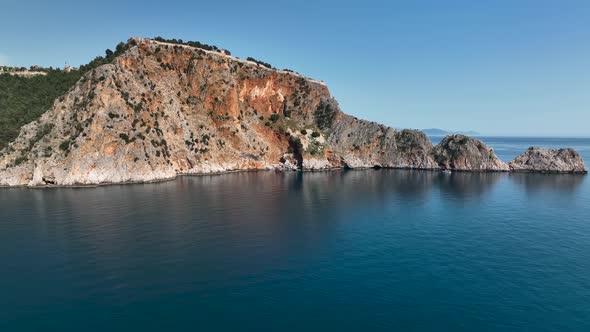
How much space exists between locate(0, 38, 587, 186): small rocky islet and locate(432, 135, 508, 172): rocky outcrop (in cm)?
41

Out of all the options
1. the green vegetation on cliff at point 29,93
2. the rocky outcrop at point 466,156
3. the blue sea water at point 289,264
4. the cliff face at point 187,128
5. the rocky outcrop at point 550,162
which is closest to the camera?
the blue sea water at point 289,264

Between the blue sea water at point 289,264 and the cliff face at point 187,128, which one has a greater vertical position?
the cliff face at point 187,128

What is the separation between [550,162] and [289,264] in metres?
144

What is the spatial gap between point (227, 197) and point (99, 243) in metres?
36.4

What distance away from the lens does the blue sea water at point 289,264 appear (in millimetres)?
29828

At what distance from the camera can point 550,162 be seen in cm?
13938

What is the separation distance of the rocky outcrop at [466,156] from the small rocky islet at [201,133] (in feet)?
1.34

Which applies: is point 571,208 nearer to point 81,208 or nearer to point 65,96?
point 81,208

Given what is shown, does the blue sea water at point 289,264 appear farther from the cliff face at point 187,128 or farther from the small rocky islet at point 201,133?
the small rocky islet at point 201,133

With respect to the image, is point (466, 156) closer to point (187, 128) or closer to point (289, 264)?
point (187, 128)

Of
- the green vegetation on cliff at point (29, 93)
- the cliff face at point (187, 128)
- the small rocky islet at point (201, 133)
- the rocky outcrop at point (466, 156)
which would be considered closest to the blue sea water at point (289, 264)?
the cliff face at point (187, 128)

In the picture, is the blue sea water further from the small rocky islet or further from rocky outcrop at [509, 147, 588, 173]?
rocky outcrop at [509, 147, 588, 173]

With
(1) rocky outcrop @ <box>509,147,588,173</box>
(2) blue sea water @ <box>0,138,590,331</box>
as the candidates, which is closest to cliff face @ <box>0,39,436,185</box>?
(2) blue sea water @ <box>0,138,590,331</box>

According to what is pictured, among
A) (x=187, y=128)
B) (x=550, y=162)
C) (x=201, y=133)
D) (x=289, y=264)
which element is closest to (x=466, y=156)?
(x=550, y=162)
